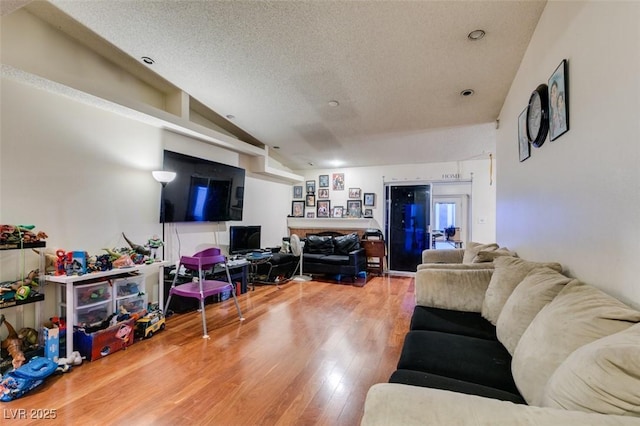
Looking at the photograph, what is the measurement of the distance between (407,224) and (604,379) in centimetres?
542

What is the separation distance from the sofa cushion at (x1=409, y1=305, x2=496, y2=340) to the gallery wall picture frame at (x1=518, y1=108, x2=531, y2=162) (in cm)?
144

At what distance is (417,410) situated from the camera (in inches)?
29.6

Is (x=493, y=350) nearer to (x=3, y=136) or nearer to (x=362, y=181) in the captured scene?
(x=3, y=136)

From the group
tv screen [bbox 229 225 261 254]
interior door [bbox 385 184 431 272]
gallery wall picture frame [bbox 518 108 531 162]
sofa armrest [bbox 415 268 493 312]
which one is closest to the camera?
sofa armrest [bbox 415 268 493 312]

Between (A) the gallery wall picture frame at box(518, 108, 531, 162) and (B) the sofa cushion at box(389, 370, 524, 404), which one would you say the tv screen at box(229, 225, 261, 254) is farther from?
(A) the gallery wall picture frame at box(518, 108, 531, 162)

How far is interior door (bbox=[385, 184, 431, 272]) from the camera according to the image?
589cm

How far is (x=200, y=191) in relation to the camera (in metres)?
4.05

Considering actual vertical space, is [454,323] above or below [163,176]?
below

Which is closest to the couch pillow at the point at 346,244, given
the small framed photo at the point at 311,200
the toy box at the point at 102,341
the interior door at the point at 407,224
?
the interior door at the point at 407,224

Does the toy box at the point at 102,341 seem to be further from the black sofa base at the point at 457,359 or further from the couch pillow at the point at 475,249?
the couch pillow at the point at 475,249

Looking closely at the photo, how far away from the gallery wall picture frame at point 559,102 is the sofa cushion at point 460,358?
137 cm

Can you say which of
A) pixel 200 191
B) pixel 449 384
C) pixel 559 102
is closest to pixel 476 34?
pixel 559 102

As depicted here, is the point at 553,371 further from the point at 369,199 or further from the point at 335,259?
the point at 369,199

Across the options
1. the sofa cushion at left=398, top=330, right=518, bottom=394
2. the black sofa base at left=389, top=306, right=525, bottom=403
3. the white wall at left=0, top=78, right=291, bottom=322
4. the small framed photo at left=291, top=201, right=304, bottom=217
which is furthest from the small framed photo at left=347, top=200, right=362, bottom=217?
the sofa cushion at left=398, top=330, right=518, bottom=394
